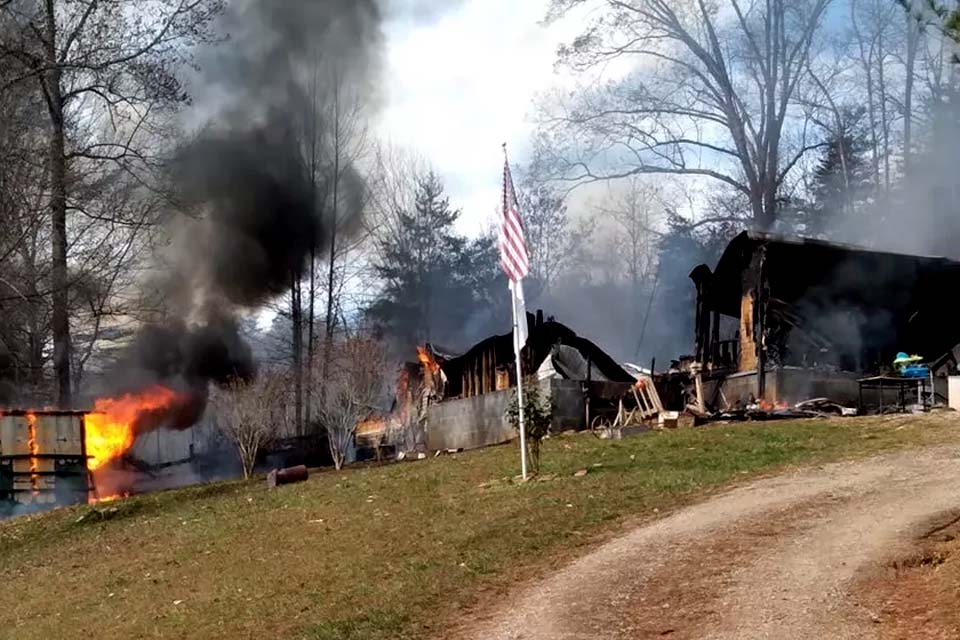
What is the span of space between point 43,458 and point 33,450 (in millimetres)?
291

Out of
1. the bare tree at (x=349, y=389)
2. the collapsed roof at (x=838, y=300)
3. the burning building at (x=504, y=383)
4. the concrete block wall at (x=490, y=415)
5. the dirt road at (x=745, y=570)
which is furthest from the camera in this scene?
the bare tree at (x=349, y=389)

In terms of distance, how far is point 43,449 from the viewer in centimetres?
2236

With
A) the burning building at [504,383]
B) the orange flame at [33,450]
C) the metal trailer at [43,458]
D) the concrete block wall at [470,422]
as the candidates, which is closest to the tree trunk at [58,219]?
the metal trailer at [43,458]

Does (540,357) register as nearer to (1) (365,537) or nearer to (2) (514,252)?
(2) (514,252)

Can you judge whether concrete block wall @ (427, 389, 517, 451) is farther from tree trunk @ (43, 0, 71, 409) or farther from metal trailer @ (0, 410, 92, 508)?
tree trunk @ (43, 0, 71, 409)

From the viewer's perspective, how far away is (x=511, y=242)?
13422 mm

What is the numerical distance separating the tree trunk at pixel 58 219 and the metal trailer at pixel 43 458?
36.6 inches

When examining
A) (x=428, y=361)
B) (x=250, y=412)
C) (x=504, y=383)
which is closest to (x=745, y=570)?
(x=504, y=383)

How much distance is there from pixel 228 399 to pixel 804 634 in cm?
2200

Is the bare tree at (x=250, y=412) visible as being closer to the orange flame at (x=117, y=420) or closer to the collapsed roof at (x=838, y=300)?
the orange flame at (x=117, y=420)

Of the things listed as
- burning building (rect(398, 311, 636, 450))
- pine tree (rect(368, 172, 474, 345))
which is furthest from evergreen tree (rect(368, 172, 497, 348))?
burning building (rect(398, 311, 636, 450))

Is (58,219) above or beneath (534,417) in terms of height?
above

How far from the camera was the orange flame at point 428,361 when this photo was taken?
3005 cm

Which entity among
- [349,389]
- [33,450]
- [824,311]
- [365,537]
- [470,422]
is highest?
[824,311]
